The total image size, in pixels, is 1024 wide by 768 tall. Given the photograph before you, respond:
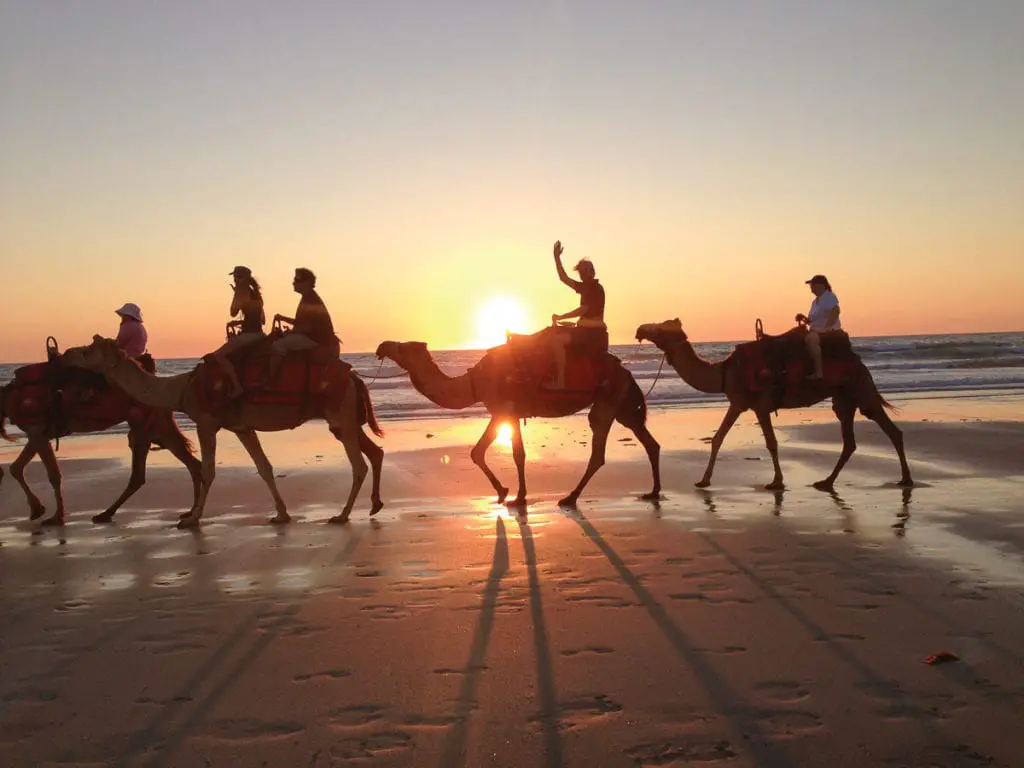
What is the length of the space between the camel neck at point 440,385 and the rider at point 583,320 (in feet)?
3.21

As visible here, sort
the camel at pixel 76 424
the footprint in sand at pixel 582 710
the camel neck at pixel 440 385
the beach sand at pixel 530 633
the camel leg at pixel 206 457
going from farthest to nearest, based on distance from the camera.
A: the camel neck at pixel 440 385 < the camel at pixel 76 424 < the camel leg at pixel 206 457 < the footprint in sand at pixel 582 710 < the beach sand at pixel 530 633

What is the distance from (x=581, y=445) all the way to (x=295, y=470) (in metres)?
5.38

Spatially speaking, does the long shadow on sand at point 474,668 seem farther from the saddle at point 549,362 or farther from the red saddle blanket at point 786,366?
the red saddle blanket at point 786,366

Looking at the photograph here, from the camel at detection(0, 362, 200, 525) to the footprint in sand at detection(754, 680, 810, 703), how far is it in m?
7.95

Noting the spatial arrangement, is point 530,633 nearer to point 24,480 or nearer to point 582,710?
point 582,710

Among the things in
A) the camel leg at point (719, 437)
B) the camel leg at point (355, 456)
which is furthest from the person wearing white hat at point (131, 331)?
the camel leg at point (719, 437)

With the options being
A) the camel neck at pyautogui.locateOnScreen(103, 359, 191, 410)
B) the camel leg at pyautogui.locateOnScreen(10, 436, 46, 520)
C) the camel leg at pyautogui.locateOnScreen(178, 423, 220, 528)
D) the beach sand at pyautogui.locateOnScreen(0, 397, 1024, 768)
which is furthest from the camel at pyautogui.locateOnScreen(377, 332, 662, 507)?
the camel leg at pyautogui.locateOnScreen(10, 436, 46, 520)

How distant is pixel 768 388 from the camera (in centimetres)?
1199

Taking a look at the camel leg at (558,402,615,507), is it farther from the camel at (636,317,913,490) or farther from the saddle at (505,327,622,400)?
the camel at (636,317,913,490)

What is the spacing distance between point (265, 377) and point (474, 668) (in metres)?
6.03

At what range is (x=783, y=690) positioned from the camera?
14.5 ft

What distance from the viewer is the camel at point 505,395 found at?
10938 mm

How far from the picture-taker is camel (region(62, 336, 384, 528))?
1017 cm

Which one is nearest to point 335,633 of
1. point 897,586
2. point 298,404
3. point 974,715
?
point 974,715
